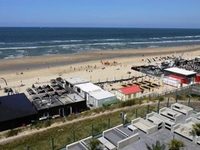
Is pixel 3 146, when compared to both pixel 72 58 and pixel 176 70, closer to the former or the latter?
pixel 176 70

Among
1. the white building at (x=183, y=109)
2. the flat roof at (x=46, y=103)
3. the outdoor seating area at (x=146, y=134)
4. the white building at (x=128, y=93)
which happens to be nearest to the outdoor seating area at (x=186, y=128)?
the outdoor seating area at (x=146, y=134)

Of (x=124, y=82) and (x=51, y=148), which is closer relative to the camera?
(x=51, y=148)

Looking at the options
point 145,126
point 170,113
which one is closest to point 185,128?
point 170,113

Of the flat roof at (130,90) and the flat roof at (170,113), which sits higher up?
the flat roof at (170,113)

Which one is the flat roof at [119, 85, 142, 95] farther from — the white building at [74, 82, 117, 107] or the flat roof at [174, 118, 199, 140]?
the flat roof at [174, 118, 199, 140]

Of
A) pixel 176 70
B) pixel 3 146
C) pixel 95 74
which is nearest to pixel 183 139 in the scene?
pixel 3 146

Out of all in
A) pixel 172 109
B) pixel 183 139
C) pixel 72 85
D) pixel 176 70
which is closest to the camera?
pixel 183 139

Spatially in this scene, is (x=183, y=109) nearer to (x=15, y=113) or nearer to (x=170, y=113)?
(x=170, y=113)

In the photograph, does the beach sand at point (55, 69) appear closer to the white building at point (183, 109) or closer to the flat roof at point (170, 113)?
the white building at point (183, 109)
